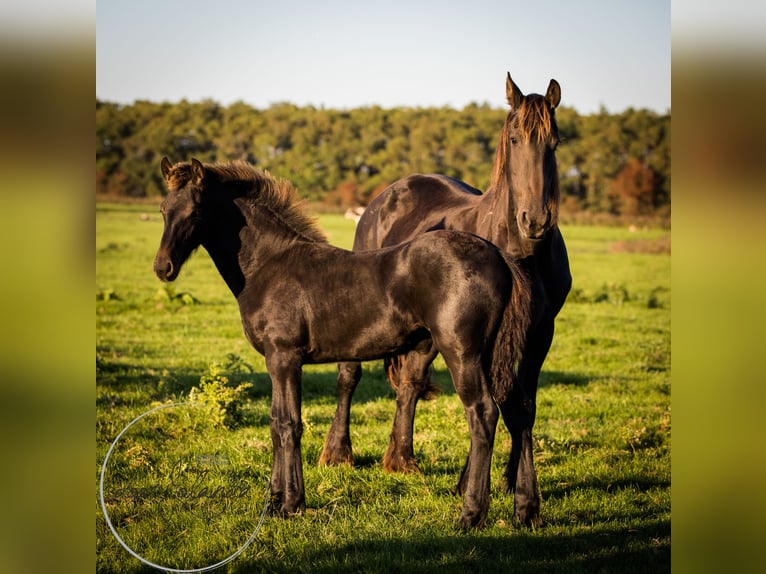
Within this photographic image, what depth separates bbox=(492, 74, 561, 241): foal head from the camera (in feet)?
15.9

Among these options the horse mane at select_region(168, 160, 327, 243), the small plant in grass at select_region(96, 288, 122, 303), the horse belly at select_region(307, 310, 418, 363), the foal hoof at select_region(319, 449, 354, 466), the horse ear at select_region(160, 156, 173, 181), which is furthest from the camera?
the small plant in grass at select_region(96, 288, 122, 303)

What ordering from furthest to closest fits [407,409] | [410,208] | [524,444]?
[410,208]
[407,409]
[524,444]

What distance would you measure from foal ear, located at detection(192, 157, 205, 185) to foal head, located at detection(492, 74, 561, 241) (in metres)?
2.17

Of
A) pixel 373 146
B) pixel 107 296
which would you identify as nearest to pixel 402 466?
pixel 107 296

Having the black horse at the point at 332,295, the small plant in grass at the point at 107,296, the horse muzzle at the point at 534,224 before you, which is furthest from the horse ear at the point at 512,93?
the small plant in grass at the point at 107,296

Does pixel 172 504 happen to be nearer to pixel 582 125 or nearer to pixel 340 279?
pixel 340 279

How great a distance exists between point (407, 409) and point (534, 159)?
8.47 ft

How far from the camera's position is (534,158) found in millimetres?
4887

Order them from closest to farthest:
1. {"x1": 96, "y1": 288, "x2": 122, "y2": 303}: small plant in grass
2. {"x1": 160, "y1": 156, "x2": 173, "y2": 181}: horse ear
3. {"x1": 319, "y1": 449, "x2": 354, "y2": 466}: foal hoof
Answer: {"x1": 160, "y1": 156, "x2": 173, "y2": 181}: horse ear
{"x1": 319, "y1": 449, "x2": 354, "y2": 466}: foal hoof
{"x1": 96, "y1": 288, "x2": 122, "y2": 303}: small plant in grass

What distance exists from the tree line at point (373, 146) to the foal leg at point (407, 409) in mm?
38081

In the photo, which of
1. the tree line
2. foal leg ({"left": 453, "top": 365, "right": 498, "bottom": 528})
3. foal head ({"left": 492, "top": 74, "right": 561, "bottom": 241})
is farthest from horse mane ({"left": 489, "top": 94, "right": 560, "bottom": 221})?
the tree line

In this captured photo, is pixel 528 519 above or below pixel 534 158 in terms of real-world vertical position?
below

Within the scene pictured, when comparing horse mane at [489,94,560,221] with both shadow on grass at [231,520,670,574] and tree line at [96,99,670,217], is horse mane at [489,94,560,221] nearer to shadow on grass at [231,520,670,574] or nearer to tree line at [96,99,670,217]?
shadow on grass at [231,520,670,574]

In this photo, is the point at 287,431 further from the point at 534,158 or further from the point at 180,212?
the point at 534,158
